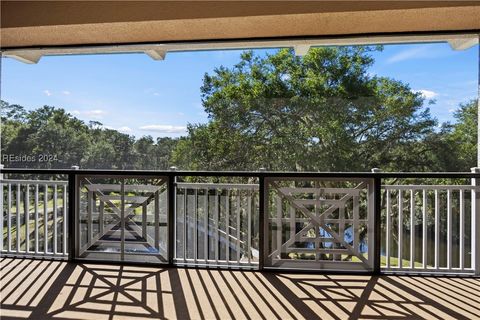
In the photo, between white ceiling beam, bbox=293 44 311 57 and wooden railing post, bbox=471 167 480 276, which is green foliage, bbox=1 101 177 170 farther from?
wooden railing post, bbox=471 167 480 276

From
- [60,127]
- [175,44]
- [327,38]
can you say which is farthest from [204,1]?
[60,127]

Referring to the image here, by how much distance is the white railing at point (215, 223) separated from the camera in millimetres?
3088

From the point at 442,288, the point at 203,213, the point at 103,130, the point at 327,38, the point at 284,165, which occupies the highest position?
the point at 327,38

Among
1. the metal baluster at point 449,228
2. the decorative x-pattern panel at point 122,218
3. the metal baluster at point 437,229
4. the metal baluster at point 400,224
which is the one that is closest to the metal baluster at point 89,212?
the decorative x-pattern panel at point 122,218

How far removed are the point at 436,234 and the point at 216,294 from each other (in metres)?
2.15

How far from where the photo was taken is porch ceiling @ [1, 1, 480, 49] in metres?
2.25

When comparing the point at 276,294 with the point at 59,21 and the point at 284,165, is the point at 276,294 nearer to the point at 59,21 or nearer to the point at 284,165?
the point at 284,165

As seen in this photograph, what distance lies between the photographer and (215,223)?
10.4ft

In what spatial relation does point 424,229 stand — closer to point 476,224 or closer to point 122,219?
point 476,224

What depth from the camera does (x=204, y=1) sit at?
2.32 meters

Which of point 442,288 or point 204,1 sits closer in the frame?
point 204,1

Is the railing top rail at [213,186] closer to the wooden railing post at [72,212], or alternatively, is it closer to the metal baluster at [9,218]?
the wooden railing post at [72,212]

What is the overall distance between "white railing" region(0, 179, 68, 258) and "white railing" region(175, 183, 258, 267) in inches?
49.7

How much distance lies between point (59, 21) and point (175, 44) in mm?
948
